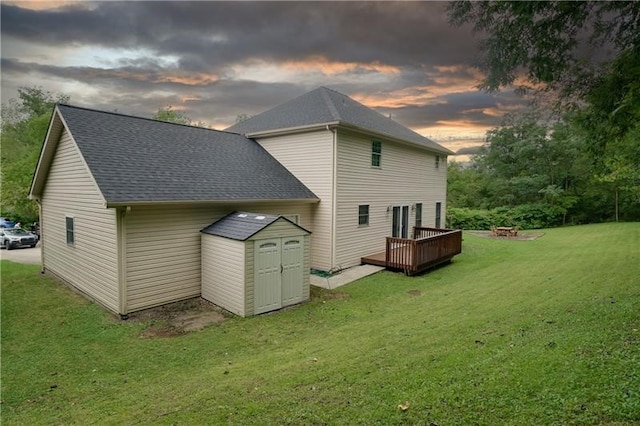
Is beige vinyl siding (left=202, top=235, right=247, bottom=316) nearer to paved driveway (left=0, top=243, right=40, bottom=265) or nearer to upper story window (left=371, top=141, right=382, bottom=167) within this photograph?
upper story window (left=371, top=141, right=382, bottom=167)

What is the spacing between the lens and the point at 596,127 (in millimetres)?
7465

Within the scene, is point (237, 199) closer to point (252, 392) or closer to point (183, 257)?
point (183, 257)

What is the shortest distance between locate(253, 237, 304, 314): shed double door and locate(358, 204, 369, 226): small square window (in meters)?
4.64

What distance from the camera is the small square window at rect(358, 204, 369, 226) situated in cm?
1343

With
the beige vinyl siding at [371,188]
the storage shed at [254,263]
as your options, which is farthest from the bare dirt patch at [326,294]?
the beige vinyl siding at [371,188]

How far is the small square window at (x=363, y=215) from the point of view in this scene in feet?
44.1

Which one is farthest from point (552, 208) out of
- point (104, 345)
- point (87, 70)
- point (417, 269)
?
point (87, 70)

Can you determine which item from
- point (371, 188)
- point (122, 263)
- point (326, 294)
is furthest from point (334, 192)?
point (122, 263)

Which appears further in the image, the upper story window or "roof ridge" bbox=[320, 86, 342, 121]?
the upper story window

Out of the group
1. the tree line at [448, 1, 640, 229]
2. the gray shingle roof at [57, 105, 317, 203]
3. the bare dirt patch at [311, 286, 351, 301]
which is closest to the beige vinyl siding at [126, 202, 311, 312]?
the gray shingle roof at [57, 105, 317, 203]

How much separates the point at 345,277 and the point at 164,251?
583cm

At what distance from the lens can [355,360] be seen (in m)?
5.02

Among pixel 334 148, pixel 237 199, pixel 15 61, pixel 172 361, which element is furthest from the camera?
pixel 15 61

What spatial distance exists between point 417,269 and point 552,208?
2479 centimetres
